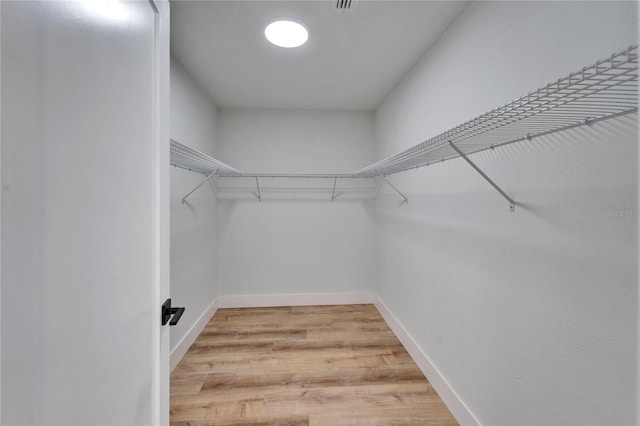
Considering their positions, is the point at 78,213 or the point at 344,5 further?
the point at 344,5

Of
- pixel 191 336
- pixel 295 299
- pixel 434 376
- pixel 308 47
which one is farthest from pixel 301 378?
pixel 308 47

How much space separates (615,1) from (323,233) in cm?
234

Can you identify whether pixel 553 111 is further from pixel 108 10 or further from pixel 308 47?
pixel 308 47

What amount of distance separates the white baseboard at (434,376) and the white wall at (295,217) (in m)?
0.74

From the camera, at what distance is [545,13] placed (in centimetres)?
88

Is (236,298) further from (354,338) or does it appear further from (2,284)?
(2,284)

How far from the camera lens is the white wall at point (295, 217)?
264 cm

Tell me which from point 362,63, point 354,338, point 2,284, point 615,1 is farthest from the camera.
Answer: point 354,338

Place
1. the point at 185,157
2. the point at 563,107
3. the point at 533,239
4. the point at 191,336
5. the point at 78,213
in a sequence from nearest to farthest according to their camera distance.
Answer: the point at 78,213 → the point at 563,107 → the point at 533,239 → the point at 185,157 → the point at 191,336

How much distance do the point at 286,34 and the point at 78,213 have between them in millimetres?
1502

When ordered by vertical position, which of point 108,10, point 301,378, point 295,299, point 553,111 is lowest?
point 301,378

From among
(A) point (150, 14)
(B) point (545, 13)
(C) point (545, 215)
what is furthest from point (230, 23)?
(C) point (545, 215)

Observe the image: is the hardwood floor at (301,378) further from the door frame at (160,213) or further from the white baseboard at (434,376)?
the door frame at (160,213)

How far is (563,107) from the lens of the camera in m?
0.70
